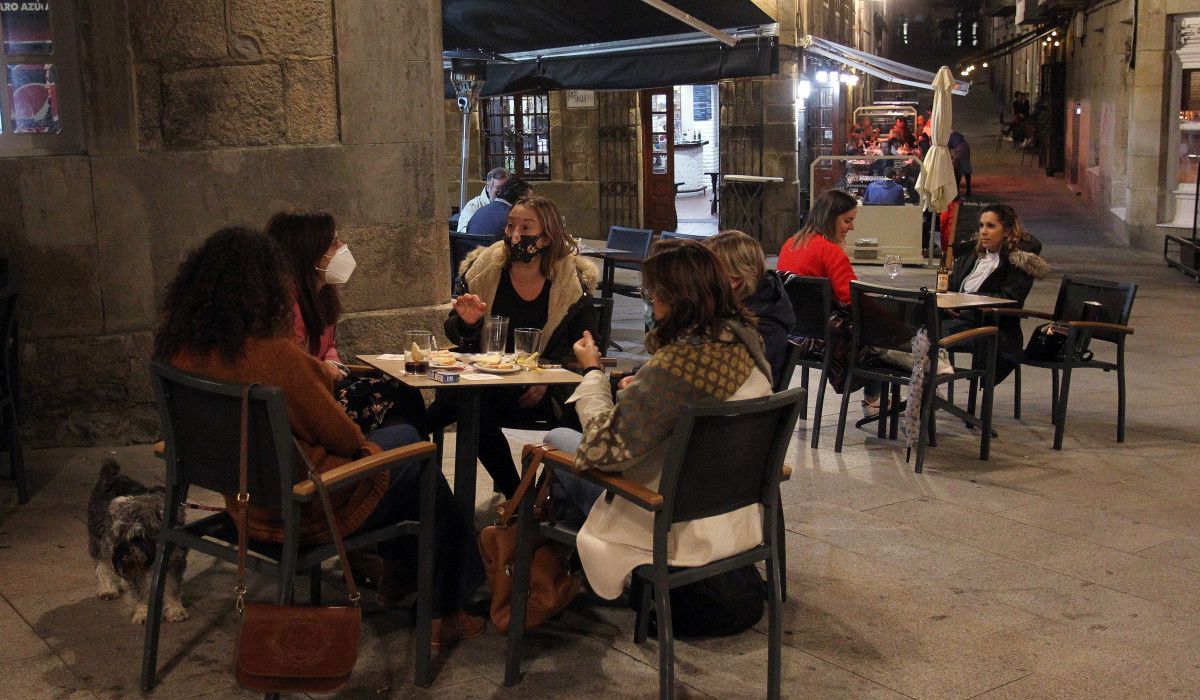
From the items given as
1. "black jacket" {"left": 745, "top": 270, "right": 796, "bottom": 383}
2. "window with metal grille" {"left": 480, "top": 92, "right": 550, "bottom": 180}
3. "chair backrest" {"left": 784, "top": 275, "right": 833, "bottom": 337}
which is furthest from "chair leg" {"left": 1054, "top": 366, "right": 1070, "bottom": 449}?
"window with metal grille" {"left": 480, "top": 92, "right": 550, "bottom": 180}

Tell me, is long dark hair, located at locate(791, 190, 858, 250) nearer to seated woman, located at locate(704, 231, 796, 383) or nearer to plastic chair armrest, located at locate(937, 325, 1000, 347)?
plastic chair armrest, located at locate(937, 325, 1000, 347)

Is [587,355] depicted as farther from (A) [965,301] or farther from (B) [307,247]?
(A) [965,301]

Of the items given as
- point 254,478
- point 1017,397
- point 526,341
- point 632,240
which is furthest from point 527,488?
point 632,240

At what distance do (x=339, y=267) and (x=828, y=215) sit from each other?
2956mm

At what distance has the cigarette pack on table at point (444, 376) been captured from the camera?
12.9ft

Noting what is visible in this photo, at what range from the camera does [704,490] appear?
333 centimetres

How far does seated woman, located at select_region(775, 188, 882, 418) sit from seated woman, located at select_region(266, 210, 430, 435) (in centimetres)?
266

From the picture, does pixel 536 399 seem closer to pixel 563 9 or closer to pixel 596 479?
pixel 596 479

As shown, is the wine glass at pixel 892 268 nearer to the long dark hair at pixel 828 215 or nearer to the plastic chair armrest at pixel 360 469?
the long dark hair at pixel 828 215

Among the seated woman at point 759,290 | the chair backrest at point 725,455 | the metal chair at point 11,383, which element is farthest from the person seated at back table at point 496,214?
the chair backrest at point 725,455

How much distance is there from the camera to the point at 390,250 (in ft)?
21.6

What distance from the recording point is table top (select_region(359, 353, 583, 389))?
12.7 feet

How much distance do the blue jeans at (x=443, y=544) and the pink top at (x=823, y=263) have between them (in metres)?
3.08

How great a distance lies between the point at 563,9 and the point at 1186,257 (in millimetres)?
7369
